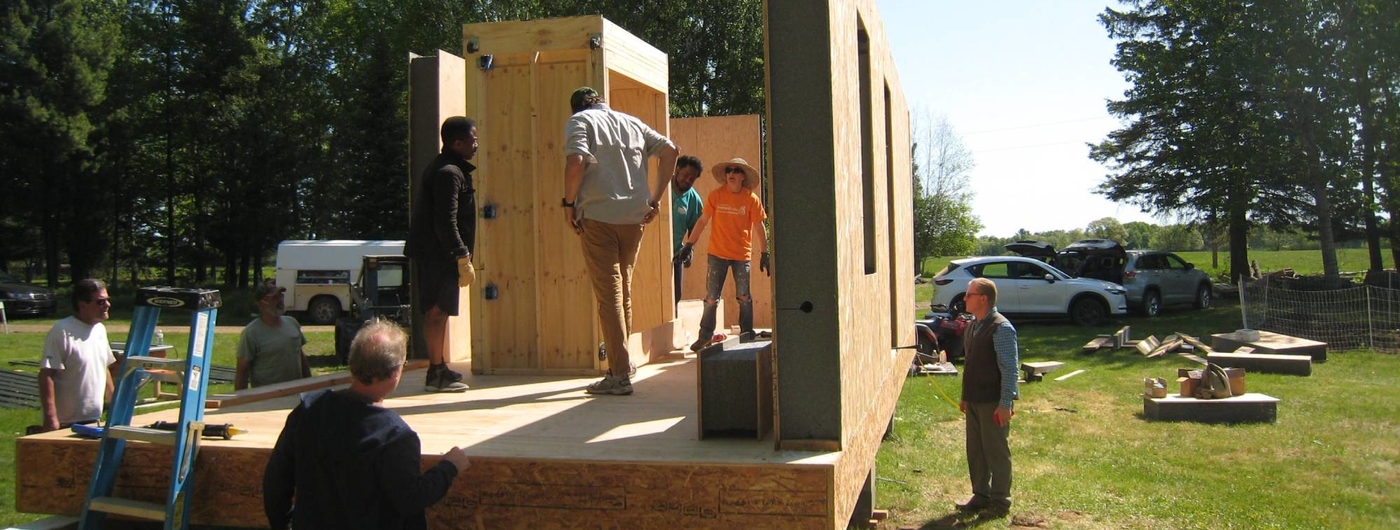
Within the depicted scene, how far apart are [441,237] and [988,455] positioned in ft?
12.6

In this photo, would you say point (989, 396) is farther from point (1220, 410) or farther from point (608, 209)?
point (1220, 410)

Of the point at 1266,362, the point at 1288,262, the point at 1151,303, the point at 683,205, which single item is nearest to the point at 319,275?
the point at 683,205

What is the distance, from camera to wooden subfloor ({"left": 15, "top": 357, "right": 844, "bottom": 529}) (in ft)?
11.1

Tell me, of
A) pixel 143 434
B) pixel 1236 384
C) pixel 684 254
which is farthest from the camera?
pixel 1236 384

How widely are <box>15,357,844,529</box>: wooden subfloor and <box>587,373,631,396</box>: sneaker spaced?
15cm

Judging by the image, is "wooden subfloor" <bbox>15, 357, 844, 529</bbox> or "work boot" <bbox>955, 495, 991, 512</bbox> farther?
"work boot" <bbox>955, 495, 991, 512</bbox>

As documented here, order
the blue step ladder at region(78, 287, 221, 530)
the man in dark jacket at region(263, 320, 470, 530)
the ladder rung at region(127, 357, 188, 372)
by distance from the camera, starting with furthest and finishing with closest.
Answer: the ladder rung at region(127, 357, 188, 372)
the blue step ladder at region(78, 287, 221, 530)
the man in dark jacket at region(263, 320, 470, 530)

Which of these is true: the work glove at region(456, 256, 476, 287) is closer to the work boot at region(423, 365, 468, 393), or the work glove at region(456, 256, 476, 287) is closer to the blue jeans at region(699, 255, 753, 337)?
the work boot at region(423, 365, 468, 393)

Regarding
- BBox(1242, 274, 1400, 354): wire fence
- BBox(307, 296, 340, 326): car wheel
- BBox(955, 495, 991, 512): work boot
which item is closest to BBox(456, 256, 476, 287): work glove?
BBox(955, 495, 991, 512): work boot

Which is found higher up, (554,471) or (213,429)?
(213,429)

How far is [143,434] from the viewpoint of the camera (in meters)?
3.89

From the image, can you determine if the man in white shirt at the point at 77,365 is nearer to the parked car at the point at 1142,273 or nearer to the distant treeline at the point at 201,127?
the parked car at the point at 1142,273

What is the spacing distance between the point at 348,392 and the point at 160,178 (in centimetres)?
4349

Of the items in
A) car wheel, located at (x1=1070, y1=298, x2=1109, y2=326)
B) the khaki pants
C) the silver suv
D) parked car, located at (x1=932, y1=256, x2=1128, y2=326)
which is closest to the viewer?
the khaki pants
